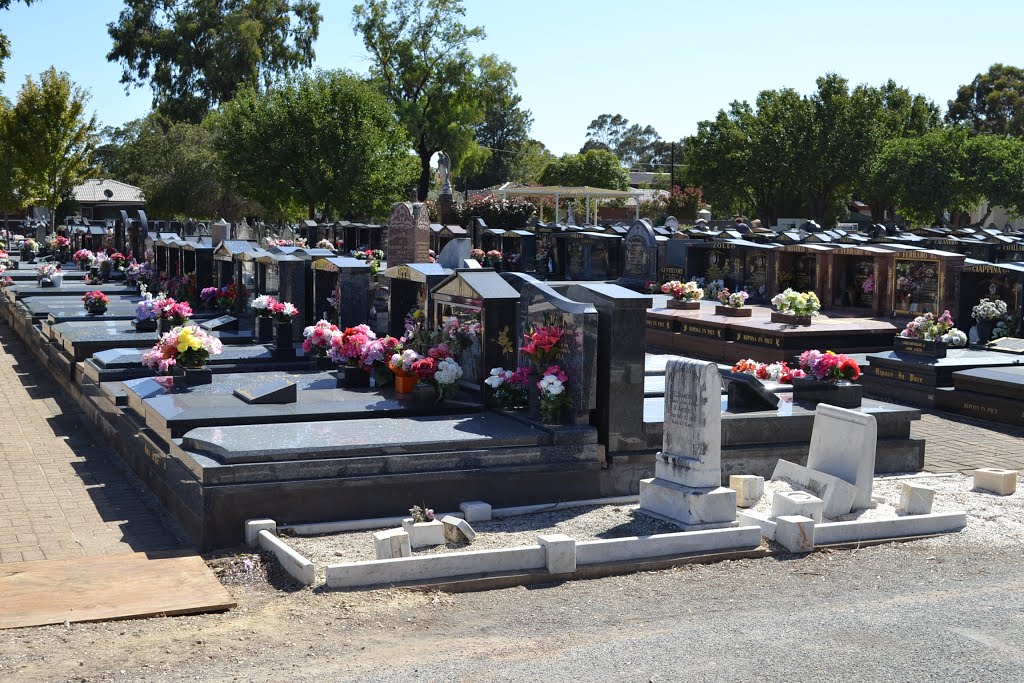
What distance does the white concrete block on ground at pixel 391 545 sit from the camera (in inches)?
287

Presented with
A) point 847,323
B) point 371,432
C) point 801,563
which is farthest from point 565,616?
point 847,323

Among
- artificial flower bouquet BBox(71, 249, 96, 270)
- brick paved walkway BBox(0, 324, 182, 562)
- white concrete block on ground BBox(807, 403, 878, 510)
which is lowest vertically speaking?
brick paved walkway BBox(0, 324, 182, 562)

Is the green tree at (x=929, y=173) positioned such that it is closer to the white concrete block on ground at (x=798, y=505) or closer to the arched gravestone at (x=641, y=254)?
the arched gravestone at (x=641, y=254)

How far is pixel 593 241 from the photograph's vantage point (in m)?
33.0

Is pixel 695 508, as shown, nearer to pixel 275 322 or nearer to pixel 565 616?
pixel 565 616

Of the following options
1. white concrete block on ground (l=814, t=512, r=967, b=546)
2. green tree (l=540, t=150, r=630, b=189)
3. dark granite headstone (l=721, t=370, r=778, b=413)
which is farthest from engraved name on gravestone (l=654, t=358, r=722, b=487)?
green tree (l=540, t=150, r=630, b=189)

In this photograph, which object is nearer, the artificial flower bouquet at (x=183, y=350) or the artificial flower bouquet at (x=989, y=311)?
the artificial flower bouquet at (x=183, y=350)

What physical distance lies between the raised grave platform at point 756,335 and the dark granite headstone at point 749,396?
7428mm

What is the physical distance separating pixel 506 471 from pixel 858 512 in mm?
2812

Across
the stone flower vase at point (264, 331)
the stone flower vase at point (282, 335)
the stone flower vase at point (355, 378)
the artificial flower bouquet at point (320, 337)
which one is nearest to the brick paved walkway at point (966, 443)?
the stone flower vase at point (355, 378)

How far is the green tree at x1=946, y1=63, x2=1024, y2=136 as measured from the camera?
7619 centimetres

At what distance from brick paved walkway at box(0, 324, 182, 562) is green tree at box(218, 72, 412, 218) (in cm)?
3270

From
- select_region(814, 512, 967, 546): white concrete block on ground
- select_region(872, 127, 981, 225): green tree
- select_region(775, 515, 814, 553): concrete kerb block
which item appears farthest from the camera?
select_region(872, 127, 981, 225): green tree

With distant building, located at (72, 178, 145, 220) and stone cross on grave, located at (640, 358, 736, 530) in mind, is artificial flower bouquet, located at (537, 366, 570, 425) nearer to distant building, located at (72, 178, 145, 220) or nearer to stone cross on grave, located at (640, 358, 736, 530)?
stone cross on grave, located at (640, 358, 736, 530)
